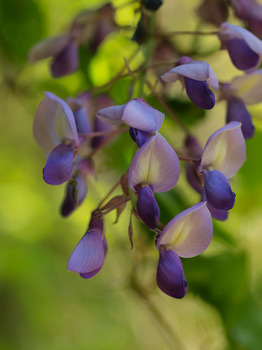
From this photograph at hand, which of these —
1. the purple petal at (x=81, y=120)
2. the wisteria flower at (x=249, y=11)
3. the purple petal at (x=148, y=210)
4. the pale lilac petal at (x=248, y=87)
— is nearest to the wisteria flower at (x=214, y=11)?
the wisteria flower at (x=249, y=11)

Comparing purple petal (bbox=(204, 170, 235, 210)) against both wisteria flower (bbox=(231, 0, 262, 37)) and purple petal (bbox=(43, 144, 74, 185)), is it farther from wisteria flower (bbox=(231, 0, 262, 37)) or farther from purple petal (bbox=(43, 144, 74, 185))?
wisteria flower (bbox=(231, 0, 262, 37))

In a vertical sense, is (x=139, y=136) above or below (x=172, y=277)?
above

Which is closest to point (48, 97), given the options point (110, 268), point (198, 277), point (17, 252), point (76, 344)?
point (198, 277)

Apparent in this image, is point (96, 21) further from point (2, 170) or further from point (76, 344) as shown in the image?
point (76, 344)

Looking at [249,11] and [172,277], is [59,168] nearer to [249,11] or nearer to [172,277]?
[172,277]

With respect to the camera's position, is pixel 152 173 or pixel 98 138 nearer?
pixel 152 173

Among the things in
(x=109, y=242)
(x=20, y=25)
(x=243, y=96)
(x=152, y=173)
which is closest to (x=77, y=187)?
(x=152, y=173)
